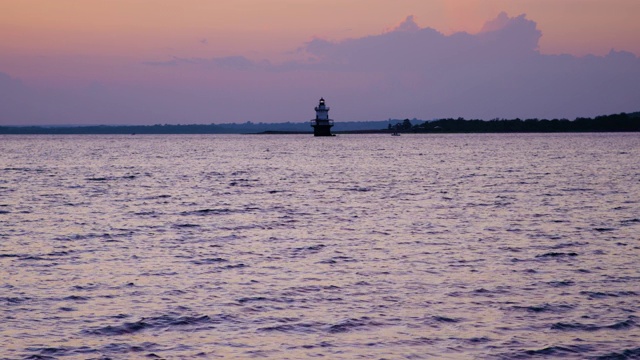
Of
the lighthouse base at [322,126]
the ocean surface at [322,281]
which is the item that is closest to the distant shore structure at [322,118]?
the lighthouse base at [322,126]

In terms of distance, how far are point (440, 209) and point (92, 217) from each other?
17451 mm

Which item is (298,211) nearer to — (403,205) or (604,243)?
(403,205)

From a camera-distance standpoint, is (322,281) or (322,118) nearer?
(322,281)

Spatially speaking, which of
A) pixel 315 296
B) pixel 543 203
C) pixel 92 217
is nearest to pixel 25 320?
pixel 315 296

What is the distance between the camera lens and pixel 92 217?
34688 mm

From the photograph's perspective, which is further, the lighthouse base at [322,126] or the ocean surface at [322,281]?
the lighthouse base at [322,126]

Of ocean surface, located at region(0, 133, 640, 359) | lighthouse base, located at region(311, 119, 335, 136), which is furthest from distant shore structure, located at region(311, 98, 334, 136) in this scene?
ocean surface, located at region(0, 133, 640, 359)

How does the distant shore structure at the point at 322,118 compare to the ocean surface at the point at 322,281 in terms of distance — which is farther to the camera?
the distant shore structure at the point at 322,118

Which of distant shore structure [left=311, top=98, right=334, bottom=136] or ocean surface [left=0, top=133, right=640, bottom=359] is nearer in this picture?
ocean surface [left=0, top=133, right=640, bottom=359]

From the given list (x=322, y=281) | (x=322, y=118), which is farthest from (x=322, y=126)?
(x=322, y=281)

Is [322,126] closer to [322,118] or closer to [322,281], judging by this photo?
[322,118]

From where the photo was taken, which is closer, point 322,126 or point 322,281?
point 322,281

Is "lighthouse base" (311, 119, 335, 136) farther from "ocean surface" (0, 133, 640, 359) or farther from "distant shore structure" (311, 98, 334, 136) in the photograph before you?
"ocean surface" (0, 133, 640, 359)

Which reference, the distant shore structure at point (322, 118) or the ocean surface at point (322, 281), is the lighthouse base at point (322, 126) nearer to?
the distant shore structure at point (322, 118)
